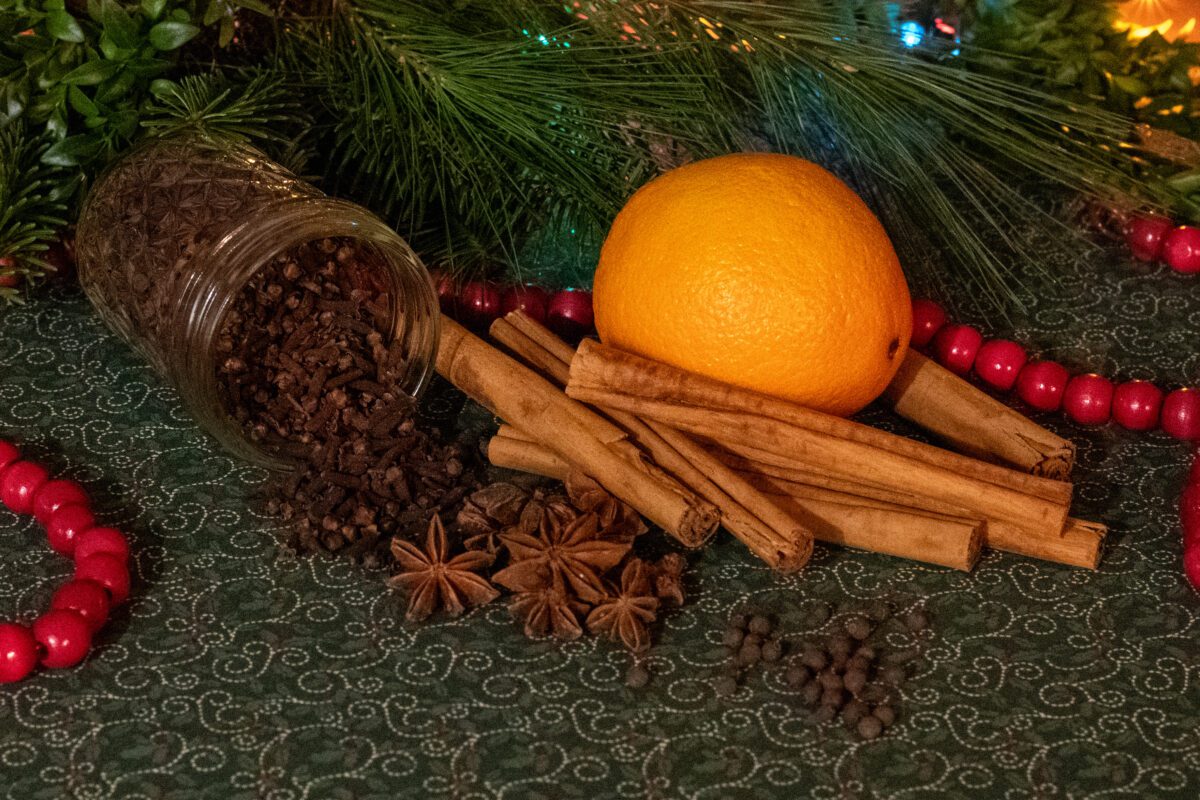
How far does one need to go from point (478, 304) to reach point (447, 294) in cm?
4

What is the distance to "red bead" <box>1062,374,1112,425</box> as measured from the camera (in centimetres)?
139

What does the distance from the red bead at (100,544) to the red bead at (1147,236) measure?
1.20m

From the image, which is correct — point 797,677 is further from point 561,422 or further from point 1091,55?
point 1091,55

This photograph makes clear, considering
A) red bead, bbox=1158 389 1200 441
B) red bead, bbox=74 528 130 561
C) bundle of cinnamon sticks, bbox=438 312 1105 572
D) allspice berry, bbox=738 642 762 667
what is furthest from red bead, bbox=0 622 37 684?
red bead, bbox=1158 389 1200 441

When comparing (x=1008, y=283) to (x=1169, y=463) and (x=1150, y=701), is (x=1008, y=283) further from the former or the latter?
(x=1150, y=701)

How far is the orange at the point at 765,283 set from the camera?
121 cm

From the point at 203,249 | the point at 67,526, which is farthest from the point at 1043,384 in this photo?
the point at 67,526

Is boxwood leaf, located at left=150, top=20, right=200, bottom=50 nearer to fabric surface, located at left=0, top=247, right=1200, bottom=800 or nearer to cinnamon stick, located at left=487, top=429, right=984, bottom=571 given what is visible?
fabric surface, located at left=0, top=247, right=1200, bottom=800

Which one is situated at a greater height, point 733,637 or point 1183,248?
point 1183,248

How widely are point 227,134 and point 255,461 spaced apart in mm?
365

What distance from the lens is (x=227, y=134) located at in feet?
4.70

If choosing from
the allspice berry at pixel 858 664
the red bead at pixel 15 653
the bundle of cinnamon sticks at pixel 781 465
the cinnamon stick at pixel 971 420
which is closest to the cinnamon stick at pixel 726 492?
the bundle of cinnamon sticks at pixel 781 465

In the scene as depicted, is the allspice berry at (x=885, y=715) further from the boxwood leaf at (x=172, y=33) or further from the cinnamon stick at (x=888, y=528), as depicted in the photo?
the boxwood leaf at (x=172, y=33)

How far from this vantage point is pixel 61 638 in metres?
1.07
